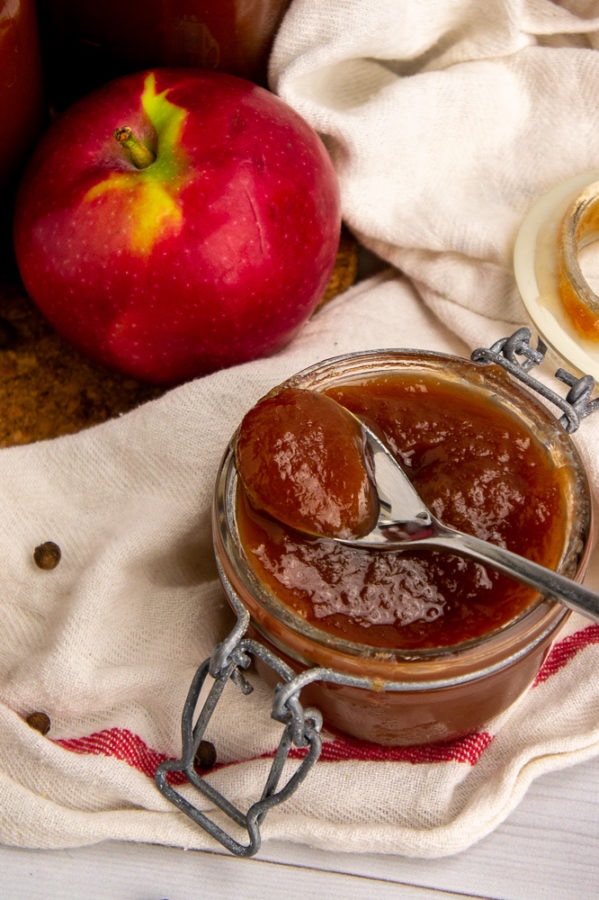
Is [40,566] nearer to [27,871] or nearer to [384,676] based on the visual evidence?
[27,871]

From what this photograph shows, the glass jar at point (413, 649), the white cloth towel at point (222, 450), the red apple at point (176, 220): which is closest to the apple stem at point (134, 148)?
the red apple at point (176, 220)

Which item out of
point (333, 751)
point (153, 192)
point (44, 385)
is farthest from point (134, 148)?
point (333, 751)

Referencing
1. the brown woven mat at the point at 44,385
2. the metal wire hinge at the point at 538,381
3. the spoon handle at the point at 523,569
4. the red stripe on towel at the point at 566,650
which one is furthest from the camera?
the brown woven mat at the point at 44,385

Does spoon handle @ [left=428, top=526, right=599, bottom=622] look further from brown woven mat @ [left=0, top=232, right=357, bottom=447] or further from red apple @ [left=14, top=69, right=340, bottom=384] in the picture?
brown woven mat @ [left=0, top=232, right=357, bottom=447]

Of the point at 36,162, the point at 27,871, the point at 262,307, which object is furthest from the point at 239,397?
the point at 27,871

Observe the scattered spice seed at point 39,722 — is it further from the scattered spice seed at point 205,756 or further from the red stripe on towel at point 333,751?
the scattered spice seed at point 205,756

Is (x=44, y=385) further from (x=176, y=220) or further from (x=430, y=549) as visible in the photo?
(x=430, y=549)
